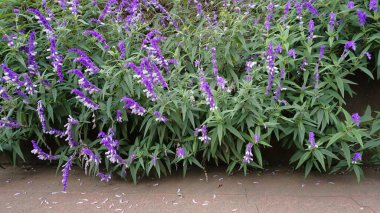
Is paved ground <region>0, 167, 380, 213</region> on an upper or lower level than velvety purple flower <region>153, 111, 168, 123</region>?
lower

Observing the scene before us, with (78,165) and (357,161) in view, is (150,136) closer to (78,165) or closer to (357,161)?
(78,165)

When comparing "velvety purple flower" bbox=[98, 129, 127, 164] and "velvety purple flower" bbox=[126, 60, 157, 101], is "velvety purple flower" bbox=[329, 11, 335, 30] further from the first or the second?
"velvety purple flower" bbox=[98, 129, 127, 164]

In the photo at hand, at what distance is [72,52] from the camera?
4.32 meters

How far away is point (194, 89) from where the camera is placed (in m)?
4.25

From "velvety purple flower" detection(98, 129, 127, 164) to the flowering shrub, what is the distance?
12 millimetres

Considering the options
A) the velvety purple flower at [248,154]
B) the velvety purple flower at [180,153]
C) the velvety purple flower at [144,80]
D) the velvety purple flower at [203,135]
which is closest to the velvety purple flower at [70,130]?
the velvety purple flower at [144,80]

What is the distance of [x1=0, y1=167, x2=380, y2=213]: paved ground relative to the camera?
3.56 meters

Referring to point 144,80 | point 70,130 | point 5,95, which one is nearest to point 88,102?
point 70,130

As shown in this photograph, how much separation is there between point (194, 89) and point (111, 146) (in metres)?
1.05

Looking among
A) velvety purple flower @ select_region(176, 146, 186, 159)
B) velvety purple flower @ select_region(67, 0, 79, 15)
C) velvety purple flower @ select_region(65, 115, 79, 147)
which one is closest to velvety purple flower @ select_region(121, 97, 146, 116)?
velvety purple flower @ select_region(176, 146, 186, 159)

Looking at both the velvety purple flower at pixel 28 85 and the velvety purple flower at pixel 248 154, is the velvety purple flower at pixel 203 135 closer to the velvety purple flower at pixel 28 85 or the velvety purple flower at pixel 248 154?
the velvety purple flower at pixel 248 154

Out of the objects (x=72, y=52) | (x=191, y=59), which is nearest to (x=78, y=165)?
(x=72, y=52)

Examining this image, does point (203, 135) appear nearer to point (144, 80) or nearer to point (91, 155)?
point (144, 80)

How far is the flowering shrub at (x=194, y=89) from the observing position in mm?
3818
